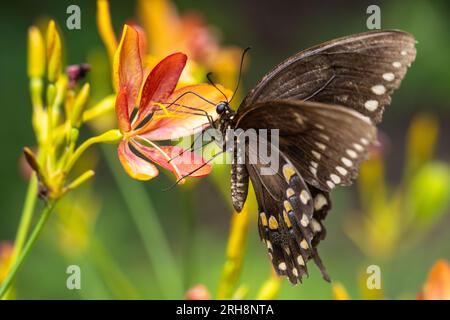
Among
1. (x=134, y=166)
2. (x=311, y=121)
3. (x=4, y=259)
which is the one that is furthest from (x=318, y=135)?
(x=4, y=259)

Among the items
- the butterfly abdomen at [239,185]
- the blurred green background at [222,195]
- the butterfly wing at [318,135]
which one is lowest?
the blurred green background at [222,195]

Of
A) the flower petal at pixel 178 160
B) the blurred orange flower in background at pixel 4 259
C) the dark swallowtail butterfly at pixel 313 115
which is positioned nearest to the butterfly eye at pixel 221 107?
the dark swallowtail butterfly at pixel 313 115

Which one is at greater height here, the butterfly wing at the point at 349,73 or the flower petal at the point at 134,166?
the butterfly wing at the point at 349,73

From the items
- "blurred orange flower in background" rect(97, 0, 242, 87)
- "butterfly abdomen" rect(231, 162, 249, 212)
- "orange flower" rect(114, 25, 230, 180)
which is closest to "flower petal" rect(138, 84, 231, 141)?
"orange flower" rect(114, 25, 230, 180)

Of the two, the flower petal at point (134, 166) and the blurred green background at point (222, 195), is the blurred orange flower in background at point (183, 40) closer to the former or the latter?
the blurred green background at point (222, 195)

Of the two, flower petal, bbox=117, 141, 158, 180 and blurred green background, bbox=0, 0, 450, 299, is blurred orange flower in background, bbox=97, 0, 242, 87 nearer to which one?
blurred green background, bbox=0, 0, 450, 299

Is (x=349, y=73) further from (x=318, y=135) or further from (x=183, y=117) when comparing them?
(x=183, y=117)
